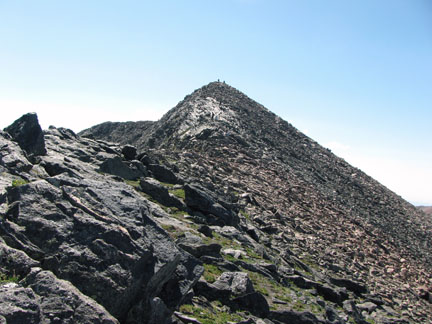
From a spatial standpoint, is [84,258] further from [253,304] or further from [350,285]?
[350,285]

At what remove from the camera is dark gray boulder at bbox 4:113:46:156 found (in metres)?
28.0

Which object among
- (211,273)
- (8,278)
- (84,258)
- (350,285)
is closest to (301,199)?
(350,285)

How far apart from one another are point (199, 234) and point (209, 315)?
30.5 ft

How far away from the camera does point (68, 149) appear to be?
1358 inches

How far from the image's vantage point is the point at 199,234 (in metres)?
25.2

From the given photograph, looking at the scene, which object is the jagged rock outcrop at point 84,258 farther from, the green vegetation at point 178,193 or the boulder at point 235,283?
the green vegetation at point 178,193

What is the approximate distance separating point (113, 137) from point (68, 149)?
64.0 m

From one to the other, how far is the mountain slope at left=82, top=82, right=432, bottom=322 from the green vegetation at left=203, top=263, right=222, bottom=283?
10.3 meters

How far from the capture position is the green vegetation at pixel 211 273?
19.3 m

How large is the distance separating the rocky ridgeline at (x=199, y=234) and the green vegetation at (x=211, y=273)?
0.09m

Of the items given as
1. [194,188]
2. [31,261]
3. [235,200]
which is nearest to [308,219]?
[235,200]

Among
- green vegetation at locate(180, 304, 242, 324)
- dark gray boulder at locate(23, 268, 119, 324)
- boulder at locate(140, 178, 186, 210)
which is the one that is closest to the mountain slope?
boulder at locate(140, 178, 186, 210)

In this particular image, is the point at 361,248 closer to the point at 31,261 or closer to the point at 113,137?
the point at 31,261

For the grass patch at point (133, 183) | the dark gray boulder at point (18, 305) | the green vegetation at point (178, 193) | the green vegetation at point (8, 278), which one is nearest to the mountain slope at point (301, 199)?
the green vegetation at point (178, 193)
